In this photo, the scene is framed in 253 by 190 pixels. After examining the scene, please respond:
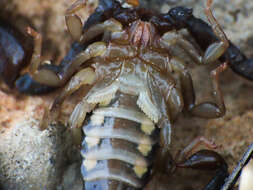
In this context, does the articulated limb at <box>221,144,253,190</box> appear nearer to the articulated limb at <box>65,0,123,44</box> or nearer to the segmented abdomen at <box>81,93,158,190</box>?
the segmented abdomen at <box>81,93,158,190</box>

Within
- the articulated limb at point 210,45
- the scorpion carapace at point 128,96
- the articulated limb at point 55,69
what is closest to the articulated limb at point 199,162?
the scorpion carapace at point 128,96

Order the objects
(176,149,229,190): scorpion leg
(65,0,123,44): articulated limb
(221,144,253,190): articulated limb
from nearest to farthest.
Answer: (221,144,253,190): articulated limb, (176,149,229,190): scorpion leg, (65,0,123,44): articulated limb

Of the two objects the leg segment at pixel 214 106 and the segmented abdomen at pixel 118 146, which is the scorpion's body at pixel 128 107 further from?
the leg segment at pixel 214 106

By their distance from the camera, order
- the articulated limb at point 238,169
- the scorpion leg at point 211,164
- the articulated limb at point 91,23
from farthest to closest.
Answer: the articulated limb at point 91,23
the scorpion leg at point 211,164
the articulated limb at point 238,169

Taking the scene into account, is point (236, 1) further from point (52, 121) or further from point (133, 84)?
point (52, 121)

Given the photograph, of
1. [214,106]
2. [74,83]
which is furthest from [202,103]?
[74,83]

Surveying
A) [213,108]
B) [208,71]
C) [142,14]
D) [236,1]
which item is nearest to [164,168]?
[213,108]

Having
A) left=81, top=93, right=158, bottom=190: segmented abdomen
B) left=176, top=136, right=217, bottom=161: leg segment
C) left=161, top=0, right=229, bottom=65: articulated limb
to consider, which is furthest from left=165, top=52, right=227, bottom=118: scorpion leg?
left=81, top=93, right=158, bottom=190: segmented abdomen
